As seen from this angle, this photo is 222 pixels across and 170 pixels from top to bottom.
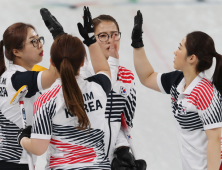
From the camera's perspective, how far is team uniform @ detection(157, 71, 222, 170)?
6.03 ft

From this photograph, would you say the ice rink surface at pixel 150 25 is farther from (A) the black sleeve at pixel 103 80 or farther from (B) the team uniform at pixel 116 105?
(A) the black sleeve at pixel 103 80

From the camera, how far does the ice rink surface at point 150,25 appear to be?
3.56m

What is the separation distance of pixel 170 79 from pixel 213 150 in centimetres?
52

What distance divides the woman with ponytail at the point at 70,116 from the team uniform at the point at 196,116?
0.46m

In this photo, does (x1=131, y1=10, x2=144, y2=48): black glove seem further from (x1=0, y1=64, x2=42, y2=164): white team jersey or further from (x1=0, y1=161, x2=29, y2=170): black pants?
(x1=0, y1=161, x2=29, y2=170): black pants

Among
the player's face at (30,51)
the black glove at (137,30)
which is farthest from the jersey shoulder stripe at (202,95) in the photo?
the player's face at (30,51)

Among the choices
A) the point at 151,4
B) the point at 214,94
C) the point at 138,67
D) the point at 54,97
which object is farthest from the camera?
the point at 151,4

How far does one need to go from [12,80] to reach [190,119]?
3.16ft

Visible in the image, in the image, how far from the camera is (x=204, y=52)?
1.93 meters

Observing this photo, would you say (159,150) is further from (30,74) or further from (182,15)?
(182,15)

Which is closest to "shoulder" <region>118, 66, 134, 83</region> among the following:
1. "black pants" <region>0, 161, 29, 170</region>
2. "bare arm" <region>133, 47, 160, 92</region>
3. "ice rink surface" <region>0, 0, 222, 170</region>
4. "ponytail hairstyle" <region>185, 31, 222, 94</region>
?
"bare arm" <region>133, 47, 160, 92</region>

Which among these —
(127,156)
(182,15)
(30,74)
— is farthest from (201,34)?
(182,15)

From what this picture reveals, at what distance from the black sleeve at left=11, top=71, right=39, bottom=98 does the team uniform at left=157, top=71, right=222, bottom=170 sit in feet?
2.55

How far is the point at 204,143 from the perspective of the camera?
1.90m
